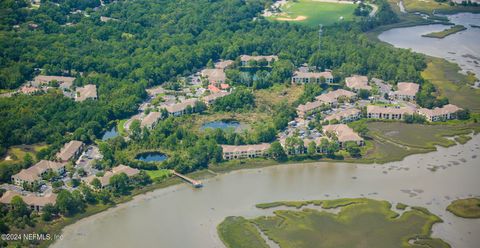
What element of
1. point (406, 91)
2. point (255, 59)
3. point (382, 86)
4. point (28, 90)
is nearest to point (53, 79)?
point (28, 90)

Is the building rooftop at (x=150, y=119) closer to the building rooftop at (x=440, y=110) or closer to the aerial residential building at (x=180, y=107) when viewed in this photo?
the aerial residential building at (x=180, y=107)

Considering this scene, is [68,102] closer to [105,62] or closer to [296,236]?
[105,62]

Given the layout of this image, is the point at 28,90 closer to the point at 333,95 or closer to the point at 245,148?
the point at 245,148

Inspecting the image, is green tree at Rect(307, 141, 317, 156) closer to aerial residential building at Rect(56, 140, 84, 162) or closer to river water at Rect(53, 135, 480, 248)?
river water at Rect(53, 135, 480, 248)

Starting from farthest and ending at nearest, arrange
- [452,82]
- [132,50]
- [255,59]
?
1. [132,50]
2. [255,59]
3. [452,82]

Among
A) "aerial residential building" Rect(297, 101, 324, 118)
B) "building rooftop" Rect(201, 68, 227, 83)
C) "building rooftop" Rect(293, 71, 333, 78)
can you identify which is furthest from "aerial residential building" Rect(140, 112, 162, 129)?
"building rooftop" Rect(293, 71, 333, 78)
